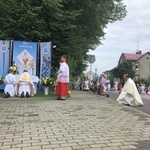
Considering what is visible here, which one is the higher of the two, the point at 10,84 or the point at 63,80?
the point at 63,80

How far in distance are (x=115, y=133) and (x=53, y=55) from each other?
1898 cm

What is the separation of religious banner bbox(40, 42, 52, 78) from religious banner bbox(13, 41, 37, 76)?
649 millimetres

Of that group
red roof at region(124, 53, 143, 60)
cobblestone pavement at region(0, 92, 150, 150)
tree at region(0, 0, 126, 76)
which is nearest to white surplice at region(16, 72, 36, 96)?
tree at region(0, 0, 126, 76)

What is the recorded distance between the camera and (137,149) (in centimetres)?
601

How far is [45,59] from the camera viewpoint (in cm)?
2266

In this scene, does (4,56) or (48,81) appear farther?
(4,56)

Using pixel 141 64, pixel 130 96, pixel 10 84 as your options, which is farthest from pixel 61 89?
pixel 141 64

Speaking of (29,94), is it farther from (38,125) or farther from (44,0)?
(38,125)

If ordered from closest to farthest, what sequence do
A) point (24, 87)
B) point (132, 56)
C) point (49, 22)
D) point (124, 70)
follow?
point (24, 87), point (49, 22), point (124, 70), point (132, 56)

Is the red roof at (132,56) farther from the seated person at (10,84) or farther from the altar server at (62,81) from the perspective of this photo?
the altar server at (62,81)

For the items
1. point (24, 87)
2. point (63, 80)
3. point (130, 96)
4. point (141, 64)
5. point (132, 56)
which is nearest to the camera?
point (130, 96)

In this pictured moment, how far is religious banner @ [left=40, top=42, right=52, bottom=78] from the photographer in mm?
22453

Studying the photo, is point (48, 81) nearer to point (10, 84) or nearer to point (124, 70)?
point (10, 84)

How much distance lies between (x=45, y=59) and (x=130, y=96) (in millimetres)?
8069
